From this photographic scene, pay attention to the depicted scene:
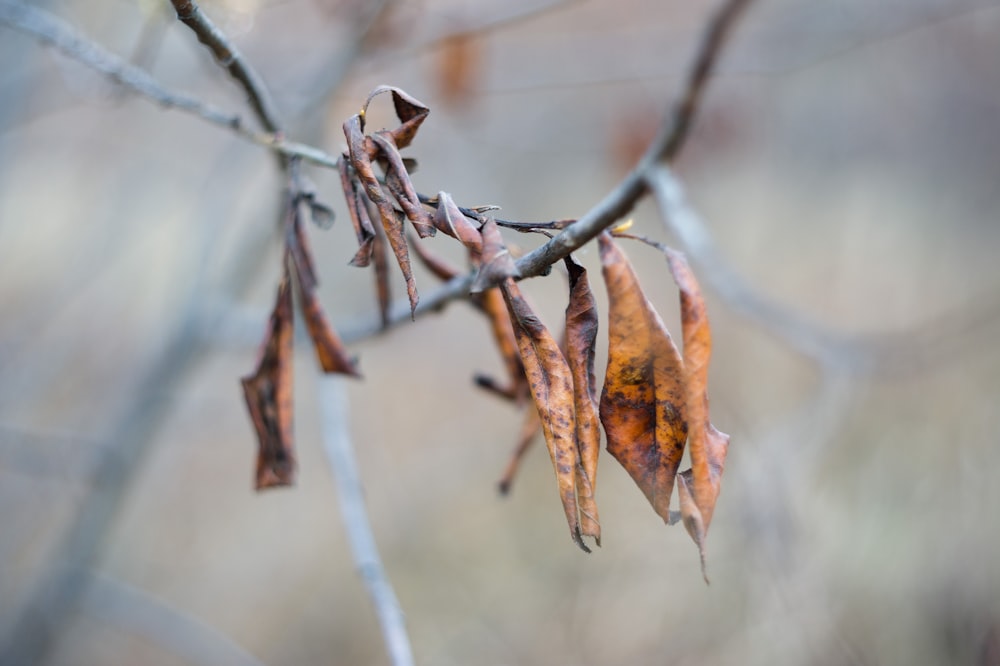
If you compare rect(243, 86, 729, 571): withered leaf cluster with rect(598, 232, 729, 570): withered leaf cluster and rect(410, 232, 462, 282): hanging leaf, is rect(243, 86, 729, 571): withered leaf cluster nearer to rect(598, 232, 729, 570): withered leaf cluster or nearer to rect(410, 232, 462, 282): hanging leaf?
rect(598, 232, 729, 570): withered leaf cluster

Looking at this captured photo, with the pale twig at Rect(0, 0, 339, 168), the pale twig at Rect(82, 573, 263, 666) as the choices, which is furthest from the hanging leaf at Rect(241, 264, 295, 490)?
the pale twig at Rect(82, 573, 263, 666)

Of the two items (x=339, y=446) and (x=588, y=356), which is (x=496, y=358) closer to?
(x=339, y=446)

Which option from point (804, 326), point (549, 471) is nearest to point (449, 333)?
point (549, 471)

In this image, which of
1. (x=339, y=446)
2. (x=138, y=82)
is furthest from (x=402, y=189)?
(x=339, y=446)

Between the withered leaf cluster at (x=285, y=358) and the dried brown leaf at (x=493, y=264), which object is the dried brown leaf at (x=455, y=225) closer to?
the dried brown leaf at (x=493, y=264)

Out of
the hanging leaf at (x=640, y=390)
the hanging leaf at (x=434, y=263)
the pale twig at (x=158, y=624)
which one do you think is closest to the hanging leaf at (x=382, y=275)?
the hanging leaf at (x=434, y=263)

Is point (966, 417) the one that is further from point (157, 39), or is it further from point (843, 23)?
point (157, 39)
